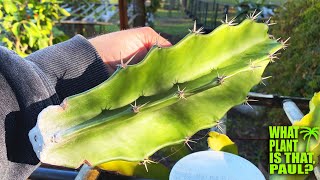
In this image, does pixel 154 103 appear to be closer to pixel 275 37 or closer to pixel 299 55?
pixel 299 55

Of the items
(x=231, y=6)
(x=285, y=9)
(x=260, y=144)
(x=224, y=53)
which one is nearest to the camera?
(x=224, y=53)

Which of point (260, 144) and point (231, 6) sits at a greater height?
point (231, 6)

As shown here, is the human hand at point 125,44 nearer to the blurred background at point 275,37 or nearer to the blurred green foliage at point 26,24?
the blurred background at point 275,37

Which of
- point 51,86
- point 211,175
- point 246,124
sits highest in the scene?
point 51,86

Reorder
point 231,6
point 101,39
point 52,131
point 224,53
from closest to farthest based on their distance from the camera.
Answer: point 52,131 → point 224,53 → point 101,39 → point 231,6

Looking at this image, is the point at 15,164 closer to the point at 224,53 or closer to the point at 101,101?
the point at 101,101

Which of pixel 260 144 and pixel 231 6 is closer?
pixel 260 144

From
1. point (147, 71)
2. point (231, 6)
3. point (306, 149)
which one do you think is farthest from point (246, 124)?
point (147, 71)
